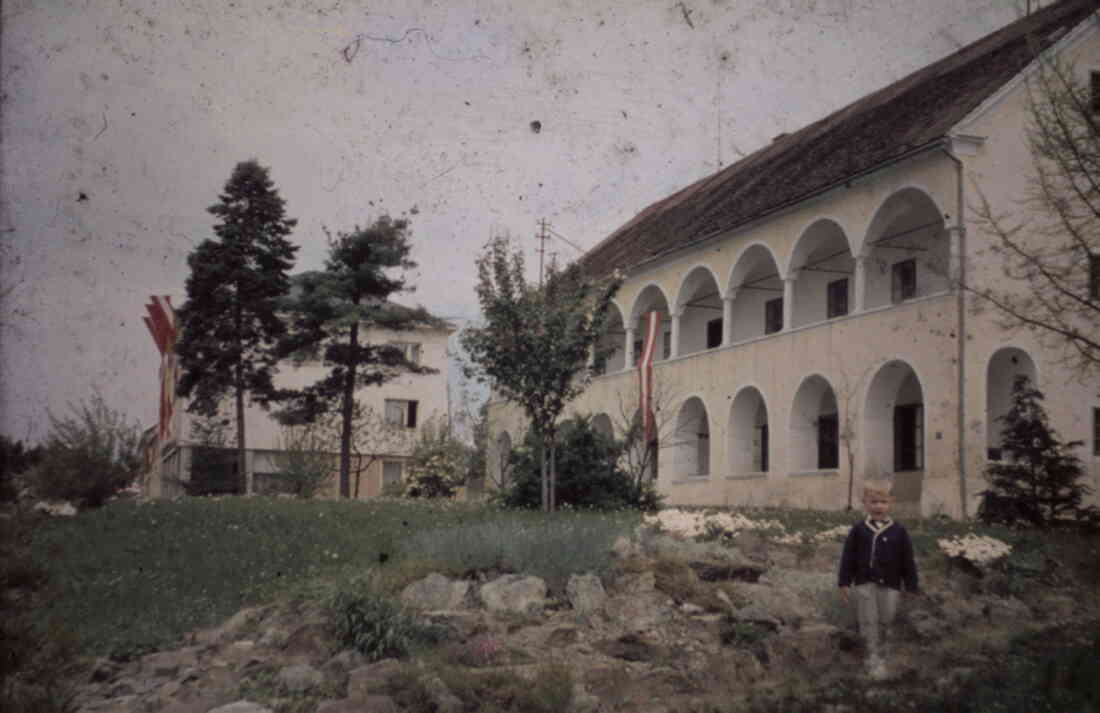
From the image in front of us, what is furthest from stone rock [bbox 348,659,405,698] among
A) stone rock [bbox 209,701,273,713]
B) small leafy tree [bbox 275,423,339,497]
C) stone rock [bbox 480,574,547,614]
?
small leafy tree [bbox 275,423,339,497]

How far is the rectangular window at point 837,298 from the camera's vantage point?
2942cm

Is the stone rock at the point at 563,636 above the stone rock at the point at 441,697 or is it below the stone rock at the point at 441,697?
above

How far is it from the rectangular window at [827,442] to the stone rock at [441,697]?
1854cm

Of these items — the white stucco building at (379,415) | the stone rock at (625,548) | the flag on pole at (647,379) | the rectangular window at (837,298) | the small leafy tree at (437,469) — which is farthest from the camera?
the small leafy tree at (437,469)

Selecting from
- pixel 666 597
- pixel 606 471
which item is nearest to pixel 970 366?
pixel 606 471

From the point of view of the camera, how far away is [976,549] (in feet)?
50.8

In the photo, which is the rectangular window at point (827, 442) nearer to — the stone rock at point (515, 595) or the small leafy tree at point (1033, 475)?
the small leafy tree at point (1033, 475)

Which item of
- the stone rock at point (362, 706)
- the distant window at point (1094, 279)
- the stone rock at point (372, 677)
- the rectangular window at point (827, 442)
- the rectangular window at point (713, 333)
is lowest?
the stone rock at point (362, 706)

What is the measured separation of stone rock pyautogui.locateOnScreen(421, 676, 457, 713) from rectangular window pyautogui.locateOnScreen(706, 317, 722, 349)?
82.5 feet

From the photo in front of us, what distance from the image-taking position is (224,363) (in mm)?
33219

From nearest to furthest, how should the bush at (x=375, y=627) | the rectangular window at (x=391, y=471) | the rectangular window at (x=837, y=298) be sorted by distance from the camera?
1. the bush at (x=375, y=627)
2. the rectangular window at (x=837, y=298)
3. the rectangular window at (x=391, y=471)

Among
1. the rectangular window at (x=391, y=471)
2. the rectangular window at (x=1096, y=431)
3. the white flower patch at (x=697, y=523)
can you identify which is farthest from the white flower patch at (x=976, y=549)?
the rectangular window at (x=391, y=471)

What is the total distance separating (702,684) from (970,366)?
1296cm

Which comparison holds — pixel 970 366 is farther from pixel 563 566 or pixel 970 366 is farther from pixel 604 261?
pixel 604 261
